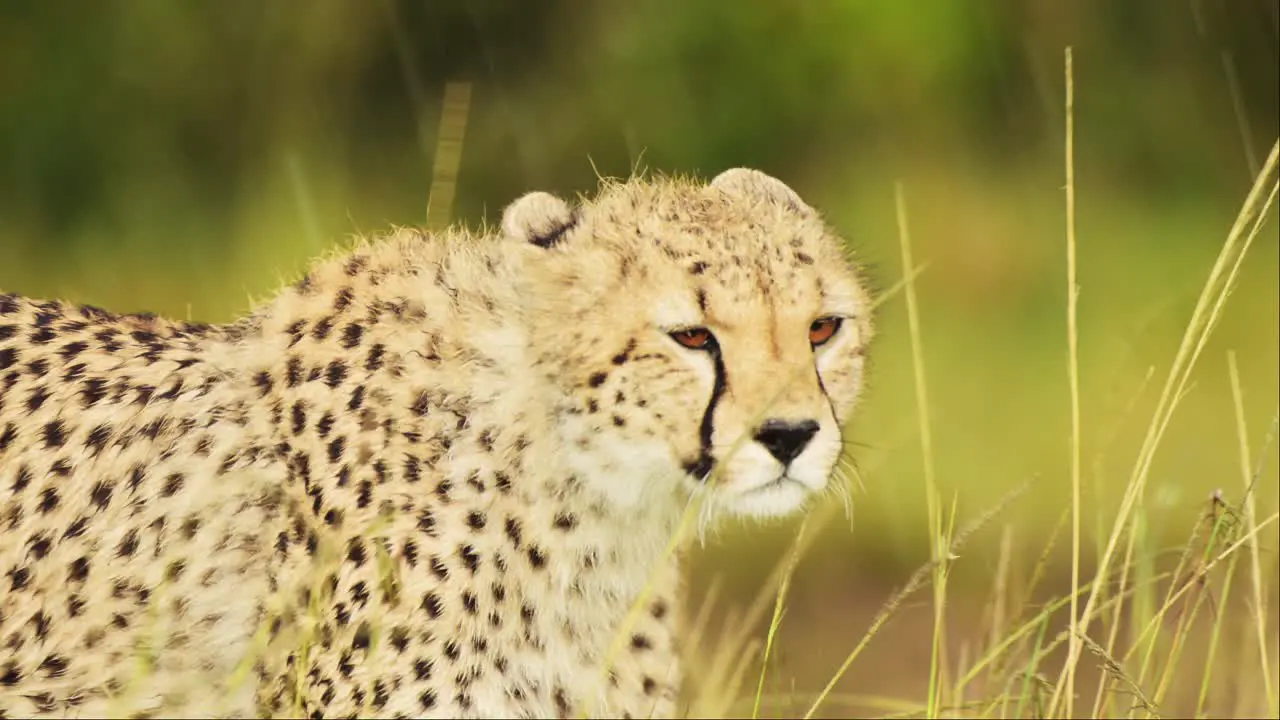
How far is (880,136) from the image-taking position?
36.4ft

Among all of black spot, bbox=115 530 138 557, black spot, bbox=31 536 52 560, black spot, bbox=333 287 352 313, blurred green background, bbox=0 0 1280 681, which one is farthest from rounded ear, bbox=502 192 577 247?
blurred green background, bbox=0 0 1280 681

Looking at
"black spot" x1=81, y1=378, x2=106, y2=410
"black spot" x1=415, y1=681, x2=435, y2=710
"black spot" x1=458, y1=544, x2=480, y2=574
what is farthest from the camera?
"black spot" x1=81, y1=378, x2=106, y2=410

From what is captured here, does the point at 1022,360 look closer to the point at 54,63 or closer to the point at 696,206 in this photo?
the point at 54,63

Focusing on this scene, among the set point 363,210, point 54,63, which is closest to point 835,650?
point 363,210

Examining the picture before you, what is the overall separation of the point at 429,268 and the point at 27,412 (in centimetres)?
70

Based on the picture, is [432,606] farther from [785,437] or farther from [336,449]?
[785,437]

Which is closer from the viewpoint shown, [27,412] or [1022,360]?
[27,412]

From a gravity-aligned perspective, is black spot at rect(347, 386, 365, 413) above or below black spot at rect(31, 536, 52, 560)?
above

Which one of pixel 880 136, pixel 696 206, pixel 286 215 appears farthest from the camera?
pixel 880 136

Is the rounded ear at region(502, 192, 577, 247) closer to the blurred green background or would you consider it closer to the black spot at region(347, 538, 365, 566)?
the black spot at region(347, 538, 365, 566)

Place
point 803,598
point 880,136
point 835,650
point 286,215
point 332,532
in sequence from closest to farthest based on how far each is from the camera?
point 332,532 < point 835,650 < point 803,598 < point 286,215 < point 880,136

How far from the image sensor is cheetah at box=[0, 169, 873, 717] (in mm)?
2881

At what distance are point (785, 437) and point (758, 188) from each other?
0.64 metres

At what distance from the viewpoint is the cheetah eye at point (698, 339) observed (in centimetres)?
295
